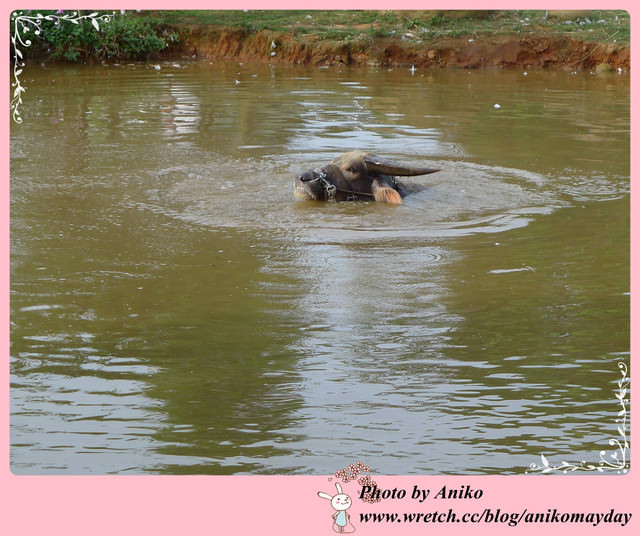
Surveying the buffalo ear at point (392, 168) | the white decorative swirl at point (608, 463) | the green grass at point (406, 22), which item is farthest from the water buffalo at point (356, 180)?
the green grass at point (406, 22)

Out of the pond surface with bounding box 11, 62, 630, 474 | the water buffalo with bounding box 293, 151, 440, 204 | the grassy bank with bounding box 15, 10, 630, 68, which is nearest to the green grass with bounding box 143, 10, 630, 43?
the grassy bank with bounding box 15, 10, 630, 68

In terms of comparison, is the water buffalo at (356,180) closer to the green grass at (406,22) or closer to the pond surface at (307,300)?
the pond surface at (307,300)

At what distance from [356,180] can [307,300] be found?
289 cm

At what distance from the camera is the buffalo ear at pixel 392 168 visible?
9.12 metres

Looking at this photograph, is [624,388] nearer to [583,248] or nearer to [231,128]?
[583,248]

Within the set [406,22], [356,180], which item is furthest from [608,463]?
[406,22]

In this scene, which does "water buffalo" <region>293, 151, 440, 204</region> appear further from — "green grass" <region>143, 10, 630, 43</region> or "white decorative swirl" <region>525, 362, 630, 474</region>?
"green grass" <region>143, 10, 630, 43</region>

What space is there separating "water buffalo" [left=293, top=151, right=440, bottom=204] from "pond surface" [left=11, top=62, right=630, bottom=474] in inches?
6.0

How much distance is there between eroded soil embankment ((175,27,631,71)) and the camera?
60.6 ft

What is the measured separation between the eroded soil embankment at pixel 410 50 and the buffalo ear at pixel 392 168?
10.0 m

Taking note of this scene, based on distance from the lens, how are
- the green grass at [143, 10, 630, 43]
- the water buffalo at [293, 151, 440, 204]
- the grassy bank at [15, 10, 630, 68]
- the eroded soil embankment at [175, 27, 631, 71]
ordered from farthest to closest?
the green grass at [143, 10, 630, 43] < the grassy bank at [15, 10, 630, 68] < the eroded soil embankment at [175, 27, 631, 71] < the water buffalo at [293, 151, 440, 204]

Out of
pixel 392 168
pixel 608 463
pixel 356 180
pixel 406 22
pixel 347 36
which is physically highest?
pixel 406 22

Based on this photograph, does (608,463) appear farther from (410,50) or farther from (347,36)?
(347,36)

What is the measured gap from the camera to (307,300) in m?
6.60
